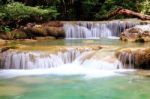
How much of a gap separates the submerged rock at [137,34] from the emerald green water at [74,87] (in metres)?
6.32

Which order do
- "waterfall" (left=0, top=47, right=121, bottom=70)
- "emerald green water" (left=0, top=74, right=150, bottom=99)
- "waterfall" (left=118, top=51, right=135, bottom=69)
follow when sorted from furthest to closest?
"waterfall" (left=0, top=47, right=121, bottom=70) → "waterfall" (left=118, top=51, right=135, bottom=69) → "emerald green water" (left=0, top=74, right=150, bottom=99)

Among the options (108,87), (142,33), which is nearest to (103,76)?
(108,87)

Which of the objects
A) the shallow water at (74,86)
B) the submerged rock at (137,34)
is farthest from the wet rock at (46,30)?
the shallow water at (74,86)

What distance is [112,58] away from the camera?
1259 centimetres

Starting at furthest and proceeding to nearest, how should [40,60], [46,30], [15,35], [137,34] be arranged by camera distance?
1. [46,30]
2. [15,35]
3. [137,34]
4. [40,60]

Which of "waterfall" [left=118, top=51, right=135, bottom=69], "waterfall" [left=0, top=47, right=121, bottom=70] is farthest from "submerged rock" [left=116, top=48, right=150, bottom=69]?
"waterfall" [left=0, top=47, right=121, bottom=70]

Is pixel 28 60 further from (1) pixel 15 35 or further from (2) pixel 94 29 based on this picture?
(2) pixel 94 29

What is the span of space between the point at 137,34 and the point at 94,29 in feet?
8.72

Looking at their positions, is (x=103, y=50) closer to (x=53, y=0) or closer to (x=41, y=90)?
(x=41, y=90)

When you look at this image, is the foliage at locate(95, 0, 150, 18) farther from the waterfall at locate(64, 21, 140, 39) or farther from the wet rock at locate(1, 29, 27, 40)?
the wet rock at locate(1, 29, 27, 40)

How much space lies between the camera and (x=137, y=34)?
1769 cm

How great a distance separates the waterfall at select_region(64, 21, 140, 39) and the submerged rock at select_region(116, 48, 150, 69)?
692 centimetres

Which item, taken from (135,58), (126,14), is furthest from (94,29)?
(135,58)

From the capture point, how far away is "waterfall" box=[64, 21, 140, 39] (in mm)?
19484
